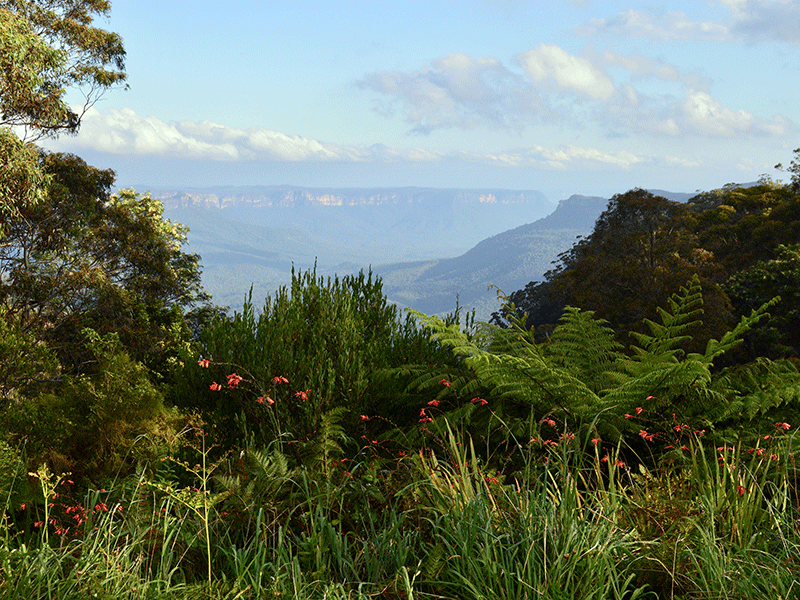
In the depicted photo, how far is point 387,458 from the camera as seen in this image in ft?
11.6

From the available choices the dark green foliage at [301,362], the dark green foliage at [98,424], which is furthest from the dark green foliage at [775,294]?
the dark green foliage at [98,424]

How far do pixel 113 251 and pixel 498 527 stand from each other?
1195 centimetres

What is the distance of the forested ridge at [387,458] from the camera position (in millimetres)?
2031

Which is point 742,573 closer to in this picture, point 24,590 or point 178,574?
point 178,574

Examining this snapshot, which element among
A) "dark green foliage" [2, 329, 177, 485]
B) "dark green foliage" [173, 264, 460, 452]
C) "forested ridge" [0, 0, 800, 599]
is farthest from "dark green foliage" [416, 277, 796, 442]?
"dark green foliage" [2, 329, 177, 485]

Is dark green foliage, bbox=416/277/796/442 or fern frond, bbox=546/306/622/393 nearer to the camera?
dark green foliage, bbox=416/277/796/442

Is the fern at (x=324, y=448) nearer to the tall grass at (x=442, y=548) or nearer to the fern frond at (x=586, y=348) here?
the tall grass at (x=442, y=548)

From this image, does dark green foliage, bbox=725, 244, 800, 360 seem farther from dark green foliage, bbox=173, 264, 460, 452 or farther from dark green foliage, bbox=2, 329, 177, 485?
dark green foliage, bbox=2, 329, 177, 485

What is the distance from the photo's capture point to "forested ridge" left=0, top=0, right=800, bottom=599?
203 centimetres

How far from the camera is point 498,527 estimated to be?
2.20m

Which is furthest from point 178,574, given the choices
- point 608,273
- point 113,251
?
point 608,273

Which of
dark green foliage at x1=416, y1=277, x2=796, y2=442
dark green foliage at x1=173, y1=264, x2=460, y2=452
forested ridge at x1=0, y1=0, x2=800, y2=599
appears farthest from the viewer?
dark green foliage at x1=173, y1=264, x2=460, y2=452

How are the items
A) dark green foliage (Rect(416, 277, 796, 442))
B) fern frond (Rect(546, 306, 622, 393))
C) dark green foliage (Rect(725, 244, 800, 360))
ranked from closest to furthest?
dark green foliage (Rect(416, 277, 796, 442))
fern frond (Rect(546, 306, 622, 393))
dark green foliage (Rect(725, 244, 800, 360))

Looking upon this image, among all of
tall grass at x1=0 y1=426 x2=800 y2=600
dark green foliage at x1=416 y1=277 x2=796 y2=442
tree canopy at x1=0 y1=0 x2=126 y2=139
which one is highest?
tree canopy at x1=0 y1=0 x2=126 y2=139
